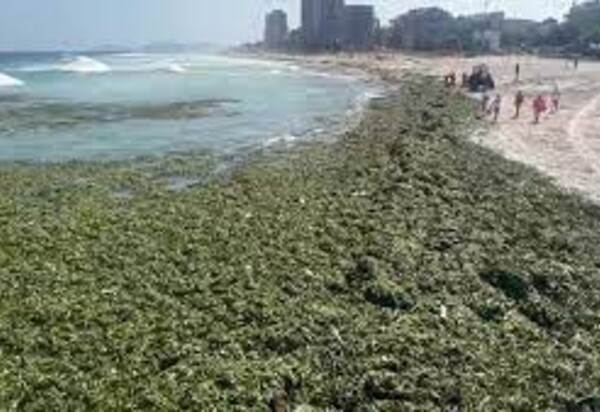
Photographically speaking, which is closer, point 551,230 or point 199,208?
point 551,230

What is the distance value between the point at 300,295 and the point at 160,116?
34745 mm

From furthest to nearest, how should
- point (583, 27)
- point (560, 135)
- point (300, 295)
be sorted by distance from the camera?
point (583, 27) < point (560, 135) < point (300, 295)

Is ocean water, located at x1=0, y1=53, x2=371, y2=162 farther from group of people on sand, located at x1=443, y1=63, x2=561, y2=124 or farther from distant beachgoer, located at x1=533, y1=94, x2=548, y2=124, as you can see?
distant beachgoer, located at x1=533, y1=94, x2=548, y2=124

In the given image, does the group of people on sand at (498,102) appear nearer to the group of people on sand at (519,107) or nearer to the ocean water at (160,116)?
the group of people on sand at (519,107)

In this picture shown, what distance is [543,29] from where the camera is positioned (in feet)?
573

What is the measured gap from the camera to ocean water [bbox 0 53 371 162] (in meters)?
35.6

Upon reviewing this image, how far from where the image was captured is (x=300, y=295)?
51.6 ft

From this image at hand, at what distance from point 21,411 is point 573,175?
19756mm

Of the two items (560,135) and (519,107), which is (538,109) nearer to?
(519,107)

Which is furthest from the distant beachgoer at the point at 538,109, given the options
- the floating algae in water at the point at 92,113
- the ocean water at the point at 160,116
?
the floating algae in water at the point at 92,113

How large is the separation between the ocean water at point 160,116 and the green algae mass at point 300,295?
964cm

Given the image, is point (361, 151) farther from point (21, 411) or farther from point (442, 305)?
point (21, 411)

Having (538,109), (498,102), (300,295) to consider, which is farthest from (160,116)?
(300,295)

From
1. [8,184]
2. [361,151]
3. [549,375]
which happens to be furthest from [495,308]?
[361,151]
